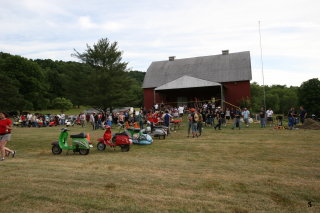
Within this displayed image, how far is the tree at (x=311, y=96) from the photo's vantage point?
50.0 metres

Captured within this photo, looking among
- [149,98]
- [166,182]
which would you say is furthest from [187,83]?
[166,182]

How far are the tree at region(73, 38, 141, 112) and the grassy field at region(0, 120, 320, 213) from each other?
2217 centimetres

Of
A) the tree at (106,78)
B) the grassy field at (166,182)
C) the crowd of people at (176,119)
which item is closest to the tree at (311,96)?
the crowd of people at (176,119)

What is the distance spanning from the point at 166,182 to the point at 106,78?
26.7 metres

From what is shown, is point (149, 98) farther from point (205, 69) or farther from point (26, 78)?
point (26, 78)

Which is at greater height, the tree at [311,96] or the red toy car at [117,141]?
the tree at [311,96]

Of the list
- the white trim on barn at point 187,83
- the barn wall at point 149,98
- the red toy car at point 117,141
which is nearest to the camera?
the red toy car at point 117,141

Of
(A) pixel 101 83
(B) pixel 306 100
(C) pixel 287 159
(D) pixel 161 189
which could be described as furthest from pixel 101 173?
(B) pixel 306 100

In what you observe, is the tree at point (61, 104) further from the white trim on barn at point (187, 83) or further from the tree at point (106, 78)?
the white trim on barn at point (187, 83)

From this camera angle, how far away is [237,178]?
636 cm

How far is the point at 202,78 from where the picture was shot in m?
34.7

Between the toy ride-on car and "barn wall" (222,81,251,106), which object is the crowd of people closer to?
the toy ride-on car

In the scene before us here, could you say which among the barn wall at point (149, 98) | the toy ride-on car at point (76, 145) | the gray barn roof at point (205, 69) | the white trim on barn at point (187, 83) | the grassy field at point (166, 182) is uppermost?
the gray barn roof at point (205, 69)

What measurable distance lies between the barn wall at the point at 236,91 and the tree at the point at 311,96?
81.5ft
